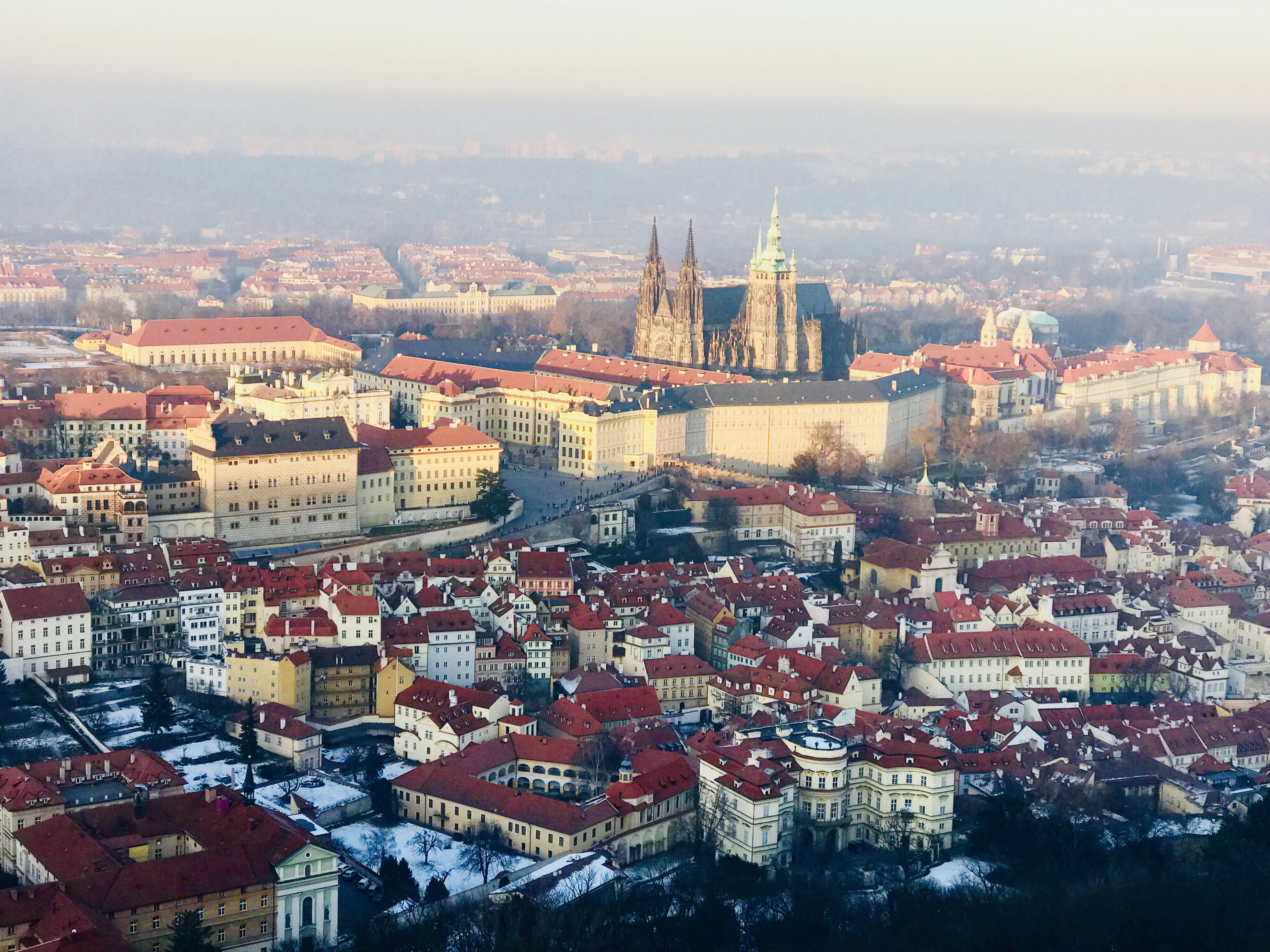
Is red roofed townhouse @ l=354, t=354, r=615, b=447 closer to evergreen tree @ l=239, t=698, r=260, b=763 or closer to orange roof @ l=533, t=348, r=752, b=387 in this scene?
orange roof @ l=533, t=348, r=752, b=387

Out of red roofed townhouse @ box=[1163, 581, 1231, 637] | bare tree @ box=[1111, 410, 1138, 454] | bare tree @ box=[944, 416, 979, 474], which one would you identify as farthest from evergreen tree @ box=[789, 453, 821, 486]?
bare tree @ box=[1111, 410, 1138, 454]

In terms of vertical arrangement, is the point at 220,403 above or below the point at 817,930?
above

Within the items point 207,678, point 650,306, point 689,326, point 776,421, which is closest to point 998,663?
point 207,678

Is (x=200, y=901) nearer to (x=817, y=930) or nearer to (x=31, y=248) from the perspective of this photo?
(x=817, y=930)

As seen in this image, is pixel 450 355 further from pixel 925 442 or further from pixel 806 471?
pixel 925 442

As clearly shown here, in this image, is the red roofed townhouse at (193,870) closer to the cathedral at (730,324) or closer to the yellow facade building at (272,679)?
the yellow facade building at (272,679)

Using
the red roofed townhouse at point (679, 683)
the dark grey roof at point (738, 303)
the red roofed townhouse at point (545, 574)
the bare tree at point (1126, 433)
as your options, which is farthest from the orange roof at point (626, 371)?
the red roofed townhouse at point (679, 683)

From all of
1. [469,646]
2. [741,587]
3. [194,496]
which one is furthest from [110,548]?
[741,587]
